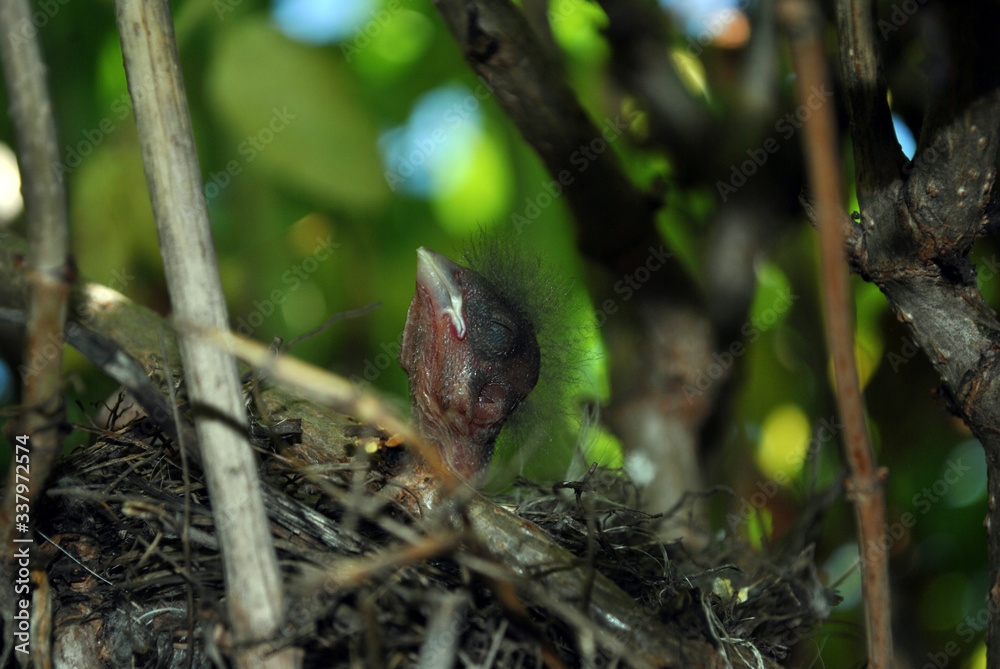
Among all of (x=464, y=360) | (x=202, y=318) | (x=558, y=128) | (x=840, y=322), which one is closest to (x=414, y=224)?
(x=558, y=128)

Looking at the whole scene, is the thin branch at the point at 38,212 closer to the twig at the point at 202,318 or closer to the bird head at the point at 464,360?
the twig at the point at 202,318

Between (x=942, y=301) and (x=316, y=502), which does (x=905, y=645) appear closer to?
(x=942, y=301)

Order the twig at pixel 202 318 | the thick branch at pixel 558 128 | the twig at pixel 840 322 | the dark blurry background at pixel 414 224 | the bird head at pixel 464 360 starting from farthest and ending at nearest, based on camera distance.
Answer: the dark blurry background at pixel 414 224, the thick branch at pixel 558 128, the bird head at pixel 464 360, the twig at pixel 202 318, the twig at pixel 840 322

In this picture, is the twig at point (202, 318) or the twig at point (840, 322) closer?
the twig at point (840, 322)

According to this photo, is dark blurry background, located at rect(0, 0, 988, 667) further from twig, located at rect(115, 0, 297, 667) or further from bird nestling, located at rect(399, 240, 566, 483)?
twig, located at rect(115, 0, 297, 667)

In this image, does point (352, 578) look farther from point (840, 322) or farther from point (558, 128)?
point (558, 128)

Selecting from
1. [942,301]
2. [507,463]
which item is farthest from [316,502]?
[942,301]

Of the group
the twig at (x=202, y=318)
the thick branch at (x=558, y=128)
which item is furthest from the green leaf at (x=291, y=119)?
the twig at (x=202, y=318)
